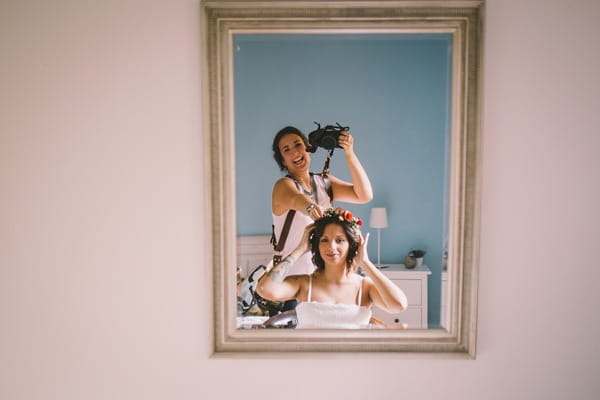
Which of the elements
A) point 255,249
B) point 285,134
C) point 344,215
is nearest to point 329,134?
point 285,134

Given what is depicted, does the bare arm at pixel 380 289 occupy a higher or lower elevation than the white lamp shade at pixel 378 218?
lower

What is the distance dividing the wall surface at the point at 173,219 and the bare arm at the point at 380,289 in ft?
0.55

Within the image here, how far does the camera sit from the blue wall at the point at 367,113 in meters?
1.05

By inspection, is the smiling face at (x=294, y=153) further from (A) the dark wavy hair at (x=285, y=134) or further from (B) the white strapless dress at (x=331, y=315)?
(B) the white strapless dress at (x=331, y=315)

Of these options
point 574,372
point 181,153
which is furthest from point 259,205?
point 574,372

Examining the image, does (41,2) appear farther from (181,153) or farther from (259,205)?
(259,205)

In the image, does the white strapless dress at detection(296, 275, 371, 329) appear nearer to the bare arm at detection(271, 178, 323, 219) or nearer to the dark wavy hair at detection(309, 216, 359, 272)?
the dark wavy hair at detection(309, 216, 359, 272)

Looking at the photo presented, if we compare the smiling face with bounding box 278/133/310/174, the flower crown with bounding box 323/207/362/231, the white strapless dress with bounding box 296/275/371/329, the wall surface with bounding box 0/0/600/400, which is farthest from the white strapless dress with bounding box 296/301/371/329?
the smiling face with bounding box 278/133/310/174

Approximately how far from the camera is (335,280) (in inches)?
42.9

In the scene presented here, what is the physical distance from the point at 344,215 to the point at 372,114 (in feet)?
0.93

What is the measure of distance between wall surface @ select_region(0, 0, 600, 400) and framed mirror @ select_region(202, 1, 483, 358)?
6 cm

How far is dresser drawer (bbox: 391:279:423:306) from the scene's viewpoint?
108 centimetres

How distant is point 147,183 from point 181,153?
0.13m

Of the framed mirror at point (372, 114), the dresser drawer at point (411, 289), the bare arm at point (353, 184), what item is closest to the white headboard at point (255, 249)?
the framed mirror at point (372, 114)
